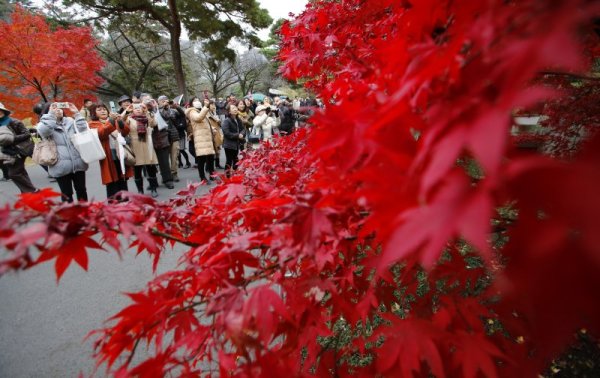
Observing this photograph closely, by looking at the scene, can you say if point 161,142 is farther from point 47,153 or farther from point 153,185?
point 47,153

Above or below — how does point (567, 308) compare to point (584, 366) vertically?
above

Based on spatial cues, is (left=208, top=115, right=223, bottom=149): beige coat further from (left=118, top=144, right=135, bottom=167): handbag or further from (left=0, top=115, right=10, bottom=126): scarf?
(left=0, top=115, right=10, bottom=126): scarf

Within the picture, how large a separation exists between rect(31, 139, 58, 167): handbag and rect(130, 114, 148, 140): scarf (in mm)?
1342

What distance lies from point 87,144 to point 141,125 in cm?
119

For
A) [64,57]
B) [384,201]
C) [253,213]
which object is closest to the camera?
[384,201]

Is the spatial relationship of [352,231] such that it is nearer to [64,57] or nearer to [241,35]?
[241,35]

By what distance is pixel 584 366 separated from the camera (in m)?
2.04

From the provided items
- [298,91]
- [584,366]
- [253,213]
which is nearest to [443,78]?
[253,213]

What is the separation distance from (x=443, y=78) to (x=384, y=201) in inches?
11.5

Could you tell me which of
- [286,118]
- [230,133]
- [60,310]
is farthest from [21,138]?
[286,118]

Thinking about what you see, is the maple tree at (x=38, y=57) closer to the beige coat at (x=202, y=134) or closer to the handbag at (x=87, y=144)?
the beige coat at (x=202, y=134)

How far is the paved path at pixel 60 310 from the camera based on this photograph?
2484 millimetres

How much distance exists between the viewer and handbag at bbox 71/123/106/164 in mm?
4250

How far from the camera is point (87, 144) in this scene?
4.29 m
